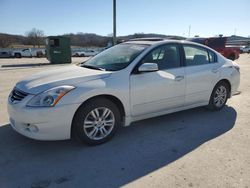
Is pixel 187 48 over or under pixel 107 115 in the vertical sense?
over

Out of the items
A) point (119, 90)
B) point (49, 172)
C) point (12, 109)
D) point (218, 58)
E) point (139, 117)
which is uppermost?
point (218, 58)

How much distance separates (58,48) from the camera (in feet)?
65.3

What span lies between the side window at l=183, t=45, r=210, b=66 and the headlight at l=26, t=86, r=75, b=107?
254 cm

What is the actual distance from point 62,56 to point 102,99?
17.7 metres

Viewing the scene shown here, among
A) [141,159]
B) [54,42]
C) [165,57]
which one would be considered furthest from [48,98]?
[54,42]

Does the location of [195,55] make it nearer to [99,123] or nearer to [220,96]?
[220,96]

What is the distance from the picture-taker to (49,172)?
2.85 meters

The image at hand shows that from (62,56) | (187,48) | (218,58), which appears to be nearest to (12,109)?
(187,48)

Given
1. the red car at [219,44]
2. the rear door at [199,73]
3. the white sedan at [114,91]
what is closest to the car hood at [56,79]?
the white sedan at [114,91]

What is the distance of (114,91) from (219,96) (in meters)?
2.83

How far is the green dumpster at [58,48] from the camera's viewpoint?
64.9 feet

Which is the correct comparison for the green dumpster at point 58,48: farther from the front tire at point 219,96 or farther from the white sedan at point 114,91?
the front tire at point 219,96

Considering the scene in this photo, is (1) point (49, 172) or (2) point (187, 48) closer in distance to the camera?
(1) point (49, 172)

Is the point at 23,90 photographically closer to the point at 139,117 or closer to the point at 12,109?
the point at 12,109
